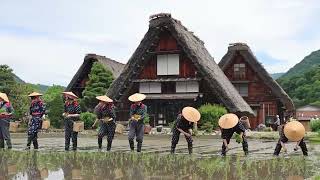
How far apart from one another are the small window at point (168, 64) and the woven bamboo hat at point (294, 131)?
814 inches

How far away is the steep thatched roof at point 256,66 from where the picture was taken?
125 ft

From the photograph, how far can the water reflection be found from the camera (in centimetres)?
848

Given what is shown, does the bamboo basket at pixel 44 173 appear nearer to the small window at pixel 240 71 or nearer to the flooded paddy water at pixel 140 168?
the flooded paddy water at pixel 140 168

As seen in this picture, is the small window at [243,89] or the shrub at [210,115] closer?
the shrub at [210,115]

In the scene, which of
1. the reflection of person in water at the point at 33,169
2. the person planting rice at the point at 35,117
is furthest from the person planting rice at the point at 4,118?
the reflection of person in water at the point at 33,169

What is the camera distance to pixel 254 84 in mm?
40531

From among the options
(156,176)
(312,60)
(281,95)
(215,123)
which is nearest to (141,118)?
(156,176)

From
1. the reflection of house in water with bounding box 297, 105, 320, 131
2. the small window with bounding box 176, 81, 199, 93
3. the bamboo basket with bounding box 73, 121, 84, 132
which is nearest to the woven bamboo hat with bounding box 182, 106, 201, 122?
the bamboo basket with bounding box 73, 121, 84, 132

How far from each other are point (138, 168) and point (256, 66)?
31.2 metres

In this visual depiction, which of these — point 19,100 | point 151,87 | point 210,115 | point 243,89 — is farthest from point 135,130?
point 243,89

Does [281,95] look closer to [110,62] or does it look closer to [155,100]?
[155,100]

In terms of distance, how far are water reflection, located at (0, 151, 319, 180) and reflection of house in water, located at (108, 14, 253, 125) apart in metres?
19.9

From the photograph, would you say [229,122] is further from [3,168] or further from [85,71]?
[85,71]

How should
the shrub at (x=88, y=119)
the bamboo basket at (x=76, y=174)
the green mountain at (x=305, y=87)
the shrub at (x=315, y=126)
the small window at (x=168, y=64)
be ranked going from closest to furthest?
the bamboo basket at (x=76, y=174) < the shrub at (x=315, y=126) < the shrub at (x=88, y=119) < the small window at (x=168, y=64) < the green mountain at (x=305, y=87)
